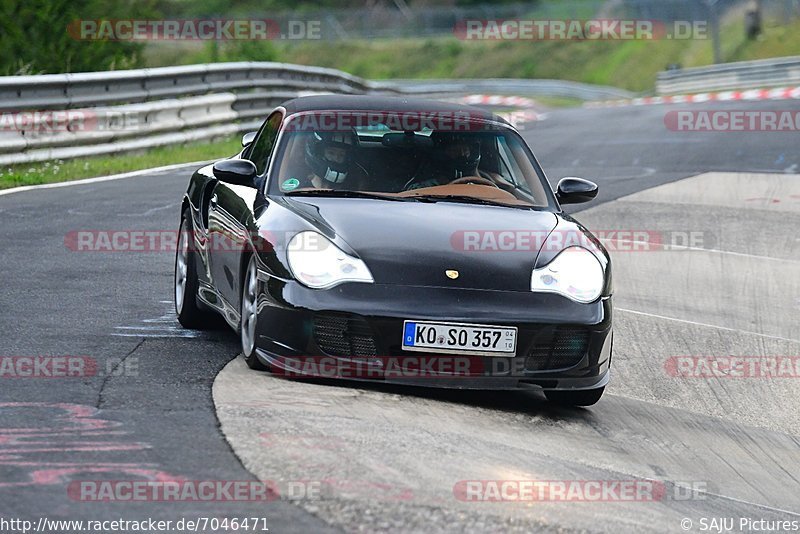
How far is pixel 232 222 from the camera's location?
7.49m

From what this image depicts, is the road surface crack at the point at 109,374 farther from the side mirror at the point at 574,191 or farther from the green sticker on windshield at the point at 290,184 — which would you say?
the side mirror at the point at 574,191

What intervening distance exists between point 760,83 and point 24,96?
27303mm

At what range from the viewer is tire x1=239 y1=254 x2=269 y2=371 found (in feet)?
22.1

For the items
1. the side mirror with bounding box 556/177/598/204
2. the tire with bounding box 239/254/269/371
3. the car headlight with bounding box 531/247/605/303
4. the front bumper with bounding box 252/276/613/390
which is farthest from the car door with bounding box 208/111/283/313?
the side mirror with bounding box 556/177/598/204

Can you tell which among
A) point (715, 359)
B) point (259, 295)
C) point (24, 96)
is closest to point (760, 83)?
point (24, 96)

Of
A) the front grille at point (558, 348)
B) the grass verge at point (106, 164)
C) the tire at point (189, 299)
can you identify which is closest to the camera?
the front grille at point (558, 348)

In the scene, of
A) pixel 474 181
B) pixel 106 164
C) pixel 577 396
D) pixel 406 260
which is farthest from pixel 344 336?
pixel 106 164

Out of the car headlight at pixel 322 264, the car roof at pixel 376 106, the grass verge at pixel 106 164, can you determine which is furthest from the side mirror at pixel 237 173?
the grass verge at pixel 106 164

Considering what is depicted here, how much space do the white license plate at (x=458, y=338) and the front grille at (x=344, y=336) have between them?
0.57 ft

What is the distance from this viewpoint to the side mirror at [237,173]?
750 centimetres

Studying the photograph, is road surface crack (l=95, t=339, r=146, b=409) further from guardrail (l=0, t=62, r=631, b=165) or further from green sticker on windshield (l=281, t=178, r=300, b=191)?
guardrail (l=0, t=62, r=631, b=165)

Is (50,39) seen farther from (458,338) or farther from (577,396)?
(458,338)

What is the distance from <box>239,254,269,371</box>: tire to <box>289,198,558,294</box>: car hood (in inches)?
15.0

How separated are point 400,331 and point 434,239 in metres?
0.61
